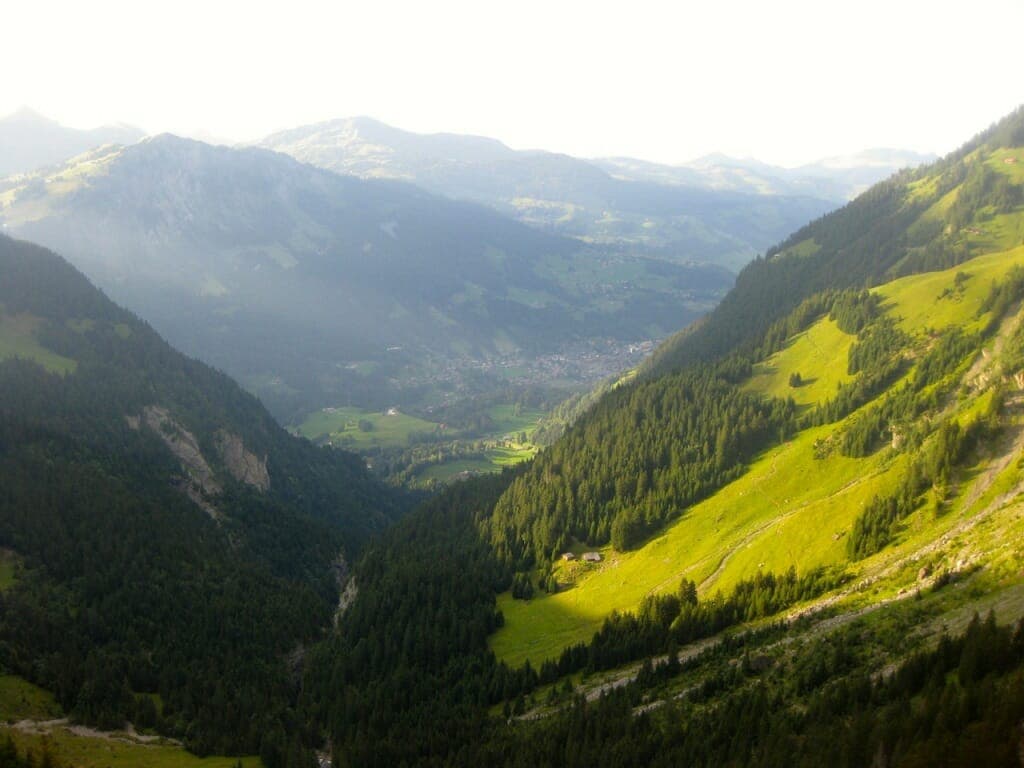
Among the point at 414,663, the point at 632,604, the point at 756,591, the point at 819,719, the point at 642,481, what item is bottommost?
the point at 414,663

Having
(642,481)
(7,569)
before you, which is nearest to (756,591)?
(642,481)

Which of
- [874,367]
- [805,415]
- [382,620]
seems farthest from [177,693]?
[874,367]

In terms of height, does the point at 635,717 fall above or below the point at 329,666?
above

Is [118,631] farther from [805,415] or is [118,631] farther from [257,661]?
[805,415]

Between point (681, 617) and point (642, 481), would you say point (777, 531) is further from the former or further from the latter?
point (642, 481)

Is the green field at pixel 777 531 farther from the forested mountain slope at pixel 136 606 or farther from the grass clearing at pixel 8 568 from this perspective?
the grass clearing at pixel 8 568

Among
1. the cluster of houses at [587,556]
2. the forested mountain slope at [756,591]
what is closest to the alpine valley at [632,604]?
the forested mountain slope at [756,591]
